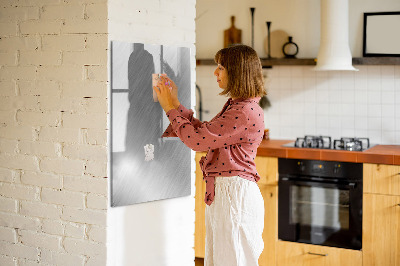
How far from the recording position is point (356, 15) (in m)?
4.37

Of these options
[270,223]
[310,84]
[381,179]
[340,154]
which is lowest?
[270,223]

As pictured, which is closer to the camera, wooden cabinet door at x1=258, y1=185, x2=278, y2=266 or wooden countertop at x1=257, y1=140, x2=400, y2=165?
wooden countertop at x1=257, y1=140, x2=400, y2=165

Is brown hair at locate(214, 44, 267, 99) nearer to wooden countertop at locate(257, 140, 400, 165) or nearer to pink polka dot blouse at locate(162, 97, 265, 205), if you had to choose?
pink polka dot blouse at locate(162, 97, 265, 205)

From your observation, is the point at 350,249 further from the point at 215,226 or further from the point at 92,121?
the point at 92,121

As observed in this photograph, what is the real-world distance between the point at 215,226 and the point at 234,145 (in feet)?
1.27

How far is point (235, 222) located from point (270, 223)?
1556 mm

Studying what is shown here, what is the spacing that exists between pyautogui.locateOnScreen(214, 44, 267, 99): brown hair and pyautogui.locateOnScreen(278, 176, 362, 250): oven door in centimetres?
154

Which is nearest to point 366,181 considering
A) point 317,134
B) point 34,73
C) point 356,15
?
point 317,134

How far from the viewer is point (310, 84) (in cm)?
457

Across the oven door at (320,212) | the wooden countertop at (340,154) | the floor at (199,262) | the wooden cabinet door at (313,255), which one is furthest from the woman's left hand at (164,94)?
the floor at (199,262)

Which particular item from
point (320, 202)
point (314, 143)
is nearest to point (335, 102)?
point (314, 143)

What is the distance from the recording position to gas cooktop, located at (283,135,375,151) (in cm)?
401

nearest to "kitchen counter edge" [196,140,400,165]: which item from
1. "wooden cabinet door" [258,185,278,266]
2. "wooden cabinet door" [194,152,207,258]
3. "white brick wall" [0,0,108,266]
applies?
"wooden cabinet door" [258,185,278,266]

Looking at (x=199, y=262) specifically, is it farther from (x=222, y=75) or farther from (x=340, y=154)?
(x=222, y=75)
